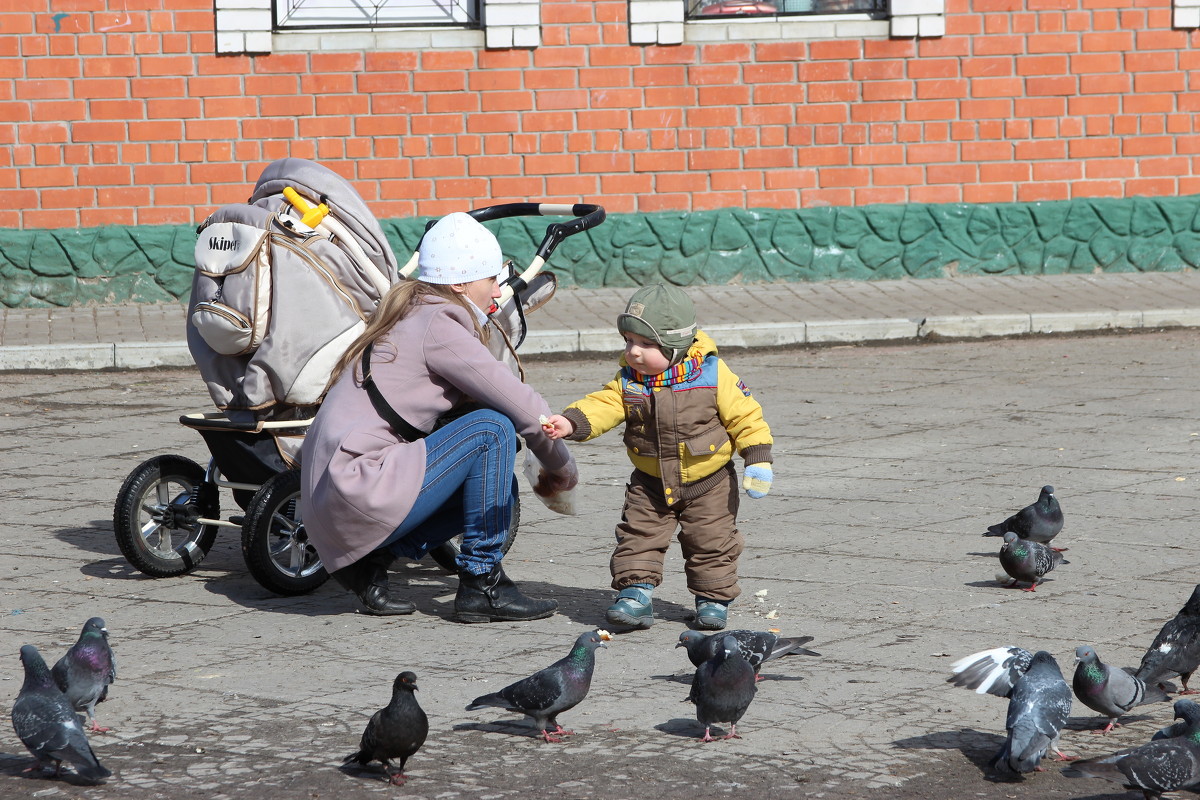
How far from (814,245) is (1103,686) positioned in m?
10.7

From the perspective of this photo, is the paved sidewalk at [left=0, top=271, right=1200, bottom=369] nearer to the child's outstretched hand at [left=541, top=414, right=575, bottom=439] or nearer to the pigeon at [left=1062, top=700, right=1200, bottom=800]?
the child's outstretched hand at [left=541, top=414, right=575, bottom=439]

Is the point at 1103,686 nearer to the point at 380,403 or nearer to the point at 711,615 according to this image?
the point at 711,615

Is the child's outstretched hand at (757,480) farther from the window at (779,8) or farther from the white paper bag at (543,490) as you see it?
the window at (779,8)

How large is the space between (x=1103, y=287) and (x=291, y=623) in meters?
10.4

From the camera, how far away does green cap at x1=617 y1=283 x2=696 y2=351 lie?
5344 millimetres

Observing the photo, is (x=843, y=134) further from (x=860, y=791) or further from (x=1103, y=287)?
(x=860, y=791)

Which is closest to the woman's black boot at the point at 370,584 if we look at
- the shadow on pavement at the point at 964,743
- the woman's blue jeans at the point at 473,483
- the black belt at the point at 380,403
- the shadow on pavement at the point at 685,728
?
the woman's blue jeans at the point at 473,483

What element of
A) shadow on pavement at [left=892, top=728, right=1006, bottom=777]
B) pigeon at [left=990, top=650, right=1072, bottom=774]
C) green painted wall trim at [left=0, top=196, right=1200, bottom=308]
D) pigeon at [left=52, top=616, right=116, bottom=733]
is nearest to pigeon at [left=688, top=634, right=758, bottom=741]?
shadow on pavement at [left=892, top=728, right=1006, bottom=777]

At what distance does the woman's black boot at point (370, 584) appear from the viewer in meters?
5.62

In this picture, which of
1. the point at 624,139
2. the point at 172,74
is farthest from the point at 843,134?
the point at 172,74

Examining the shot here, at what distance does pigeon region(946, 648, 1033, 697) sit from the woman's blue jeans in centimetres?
183

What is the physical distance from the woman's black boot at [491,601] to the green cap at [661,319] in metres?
0.97

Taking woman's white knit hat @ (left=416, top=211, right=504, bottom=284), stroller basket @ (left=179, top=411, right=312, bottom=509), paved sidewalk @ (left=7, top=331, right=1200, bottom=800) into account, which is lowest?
paved sidewalk @ (left=7, top=331, right=1200, bottom=800)

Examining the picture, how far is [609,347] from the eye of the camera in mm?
12164
